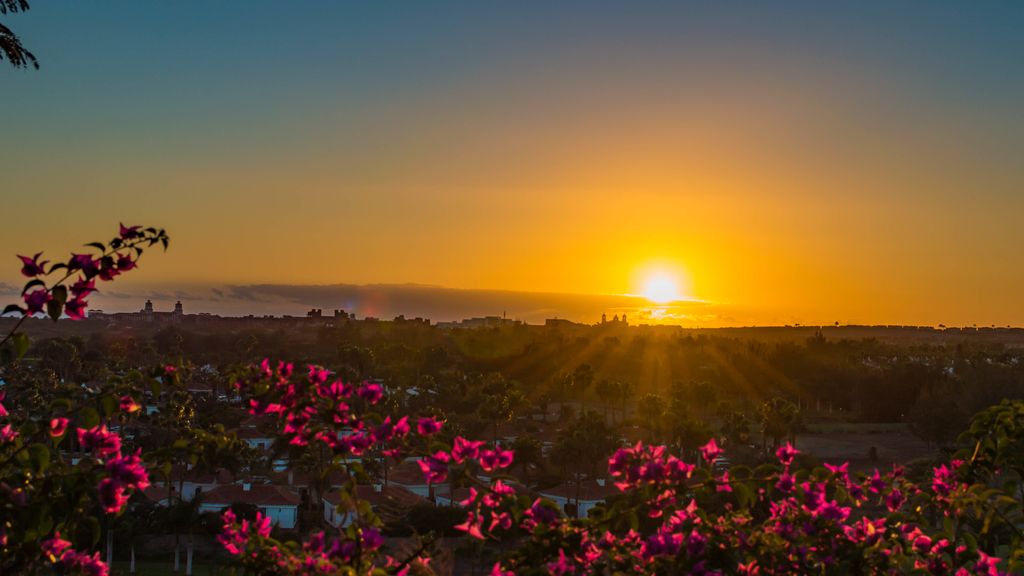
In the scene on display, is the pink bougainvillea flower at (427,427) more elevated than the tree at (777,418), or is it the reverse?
the pink bougainvillea flower at (427,427)

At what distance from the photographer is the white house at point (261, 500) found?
41.1 metres

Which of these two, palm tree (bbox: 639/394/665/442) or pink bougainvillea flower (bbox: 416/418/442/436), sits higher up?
pink bougainvillea flower (bbox: 416/418/442/436)

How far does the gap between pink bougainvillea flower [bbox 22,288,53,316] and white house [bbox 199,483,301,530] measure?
130ft

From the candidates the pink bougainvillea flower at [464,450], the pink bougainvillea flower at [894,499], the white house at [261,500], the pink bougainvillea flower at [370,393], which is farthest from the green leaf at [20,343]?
the white house at [261,500]

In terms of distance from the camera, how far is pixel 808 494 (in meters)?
3.69

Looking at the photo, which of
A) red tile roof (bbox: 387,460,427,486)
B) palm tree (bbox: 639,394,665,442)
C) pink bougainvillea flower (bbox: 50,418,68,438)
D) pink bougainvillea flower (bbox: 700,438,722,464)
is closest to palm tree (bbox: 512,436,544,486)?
red tile roof (bbox: 387,460,427,486)

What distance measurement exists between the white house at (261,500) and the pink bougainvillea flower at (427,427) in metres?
39.5

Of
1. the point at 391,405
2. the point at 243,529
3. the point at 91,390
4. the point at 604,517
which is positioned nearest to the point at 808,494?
the point at 604,517

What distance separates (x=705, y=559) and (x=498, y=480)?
91 cm

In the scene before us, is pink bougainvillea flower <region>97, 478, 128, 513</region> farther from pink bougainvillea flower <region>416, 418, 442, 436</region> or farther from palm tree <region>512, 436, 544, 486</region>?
palm tree <region>512, 436, 544, 486</region>

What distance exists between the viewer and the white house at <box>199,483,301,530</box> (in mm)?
41088

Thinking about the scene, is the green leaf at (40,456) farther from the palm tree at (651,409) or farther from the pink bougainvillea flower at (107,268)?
the palm tree at (651,409)

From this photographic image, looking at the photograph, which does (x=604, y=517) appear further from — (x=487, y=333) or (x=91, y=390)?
(x=487, y=333)

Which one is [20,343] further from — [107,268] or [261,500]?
[261,500]
